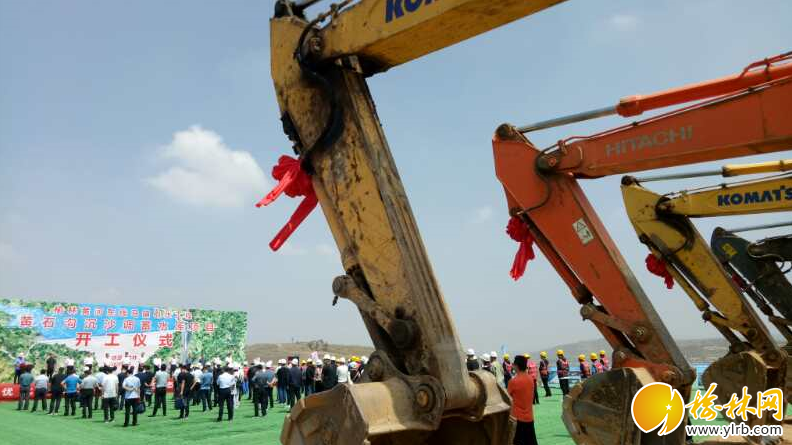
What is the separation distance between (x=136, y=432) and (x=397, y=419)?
492 inches

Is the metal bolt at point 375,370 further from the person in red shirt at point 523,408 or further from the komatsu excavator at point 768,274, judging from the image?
the komatsu excavator at point 768,274

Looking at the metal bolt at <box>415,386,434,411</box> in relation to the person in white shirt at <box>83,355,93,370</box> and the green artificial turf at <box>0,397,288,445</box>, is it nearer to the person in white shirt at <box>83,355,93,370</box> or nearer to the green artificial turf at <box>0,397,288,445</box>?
the green artificial turf at <box>0,397,288,445</box>

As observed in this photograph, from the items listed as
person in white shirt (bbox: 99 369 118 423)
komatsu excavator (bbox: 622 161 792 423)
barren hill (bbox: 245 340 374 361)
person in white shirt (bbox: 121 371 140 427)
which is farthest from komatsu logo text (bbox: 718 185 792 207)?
barren hill (bbox: 245 340 374 361)

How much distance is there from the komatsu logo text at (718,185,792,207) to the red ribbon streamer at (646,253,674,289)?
53.9 inches

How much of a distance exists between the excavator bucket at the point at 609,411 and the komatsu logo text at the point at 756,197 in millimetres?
5530

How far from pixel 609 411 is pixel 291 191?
373 cm

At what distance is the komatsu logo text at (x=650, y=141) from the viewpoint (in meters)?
7.49

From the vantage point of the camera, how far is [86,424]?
15.9 metres

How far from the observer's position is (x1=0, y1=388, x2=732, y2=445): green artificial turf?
12188 mm

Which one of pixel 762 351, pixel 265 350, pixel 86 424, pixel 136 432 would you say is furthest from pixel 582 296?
pixel 265 350

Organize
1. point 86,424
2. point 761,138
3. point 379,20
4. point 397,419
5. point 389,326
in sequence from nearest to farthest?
point 397,419, point 389,326, point 379,20, point 761,138, point 86,424

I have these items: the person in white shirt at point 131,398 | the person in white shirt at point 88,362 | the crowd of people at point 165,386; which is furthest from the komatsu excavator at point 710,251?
the person in white shirt at point 88,362

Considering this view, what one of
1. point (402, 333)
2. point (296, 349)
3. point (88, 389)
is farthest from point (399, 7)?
point (296, 349)

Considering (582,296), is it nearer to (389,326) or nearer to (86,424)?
(389,326)
